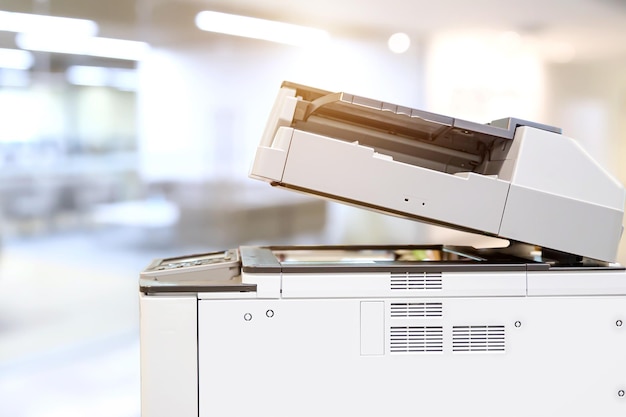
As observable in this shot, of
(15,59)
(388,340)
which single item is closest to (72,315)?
(15,59)

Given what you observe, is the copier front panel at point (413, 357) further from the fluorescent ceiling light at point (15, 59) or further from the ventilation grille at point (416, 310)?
the fluorescent ceiling light at point (15, 59)

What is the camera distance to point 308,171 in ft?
5.45

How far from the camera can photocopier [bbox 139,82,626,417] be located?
5.25ft

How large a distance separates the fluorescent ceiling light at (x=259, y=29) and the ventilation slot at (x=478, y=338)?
2791 millimetres

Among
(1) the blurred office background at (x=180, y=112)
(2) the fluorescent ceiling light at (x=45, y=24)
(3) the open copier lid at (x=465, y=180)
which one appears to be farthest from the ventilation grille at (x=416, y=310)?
(2) the fluorescent ceiling light at (x=45, y=24)

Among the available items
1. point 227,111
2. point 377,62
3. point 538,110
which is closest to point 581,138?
point 538,110

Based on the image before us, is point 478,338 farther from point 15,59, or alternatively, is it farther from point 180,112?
point 15,59

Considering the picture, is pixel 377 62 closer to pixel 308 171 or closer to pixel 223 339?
pixel 308 171

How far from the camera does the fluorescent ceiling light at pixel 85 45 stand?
11.6ft

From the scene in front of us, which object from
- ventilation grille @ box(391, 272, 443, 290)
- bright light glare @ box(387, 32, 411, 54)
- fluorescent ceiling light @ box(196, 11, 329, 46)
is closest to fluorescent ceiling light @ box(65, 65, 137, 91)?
fluorescent ceiling light @ box(196, 11, 329, 46)

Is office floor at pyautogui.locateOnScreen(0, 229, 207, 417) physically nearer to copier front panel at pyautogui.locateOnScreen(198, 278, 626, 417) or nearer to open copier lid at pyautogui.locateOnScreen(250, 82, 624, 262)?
copier front panel at pyautogui.locateOnScreen(198, 278, 626, 417)

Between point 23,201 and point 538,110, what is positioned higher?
point 538,110

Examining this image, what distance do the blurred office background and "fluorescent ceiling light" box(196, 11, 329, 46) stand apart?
0.02 meters

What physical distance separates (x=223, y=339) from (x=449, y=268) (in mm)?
614
